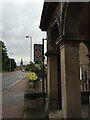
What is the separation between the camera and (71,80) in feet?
27.4

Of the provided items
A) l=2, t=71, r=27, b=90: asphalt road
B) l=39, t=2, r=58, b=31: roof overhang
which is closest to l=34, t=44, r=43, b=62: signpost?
l=39, t=2, r=58, b=31: roof overhang

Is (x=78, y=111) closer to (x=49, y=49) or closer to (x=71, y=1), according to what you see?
(x=71, y=1)

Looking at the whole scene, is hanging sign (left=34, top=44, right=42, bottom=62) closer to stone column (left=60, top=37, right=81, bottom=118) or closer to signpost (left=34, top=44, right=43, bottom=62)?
signpost (left=34, top=44, right=43, bottom=62)

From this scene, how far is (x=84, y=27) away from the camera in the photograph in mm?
12328

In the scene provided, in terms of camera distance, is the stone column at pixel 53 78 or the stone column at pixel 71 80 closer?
the stone column at pixel 71 80

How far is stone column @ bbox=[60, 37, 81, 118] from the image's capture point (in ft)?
27.1

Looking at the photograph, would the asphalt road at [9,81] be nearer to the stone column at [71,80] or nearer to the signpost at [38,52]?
the signpost at [38,52]

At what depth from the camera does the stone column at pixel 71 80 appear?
8.27 meters

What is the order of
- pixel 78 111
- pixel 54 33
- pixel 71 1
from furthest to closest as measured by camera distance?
pixel 54 33, pixel 78 111, pixel 71 1

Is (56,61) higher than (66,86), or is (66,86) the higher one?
(56,61)

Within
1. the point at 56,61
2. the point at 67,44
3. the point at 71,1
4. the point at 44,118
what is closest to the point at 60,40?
the point at 67,44

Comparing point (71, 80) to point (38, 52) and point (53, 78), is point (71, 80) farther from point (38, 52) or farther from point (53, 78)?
point (38, 52)

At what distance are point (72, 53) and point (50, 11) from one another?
310 cm

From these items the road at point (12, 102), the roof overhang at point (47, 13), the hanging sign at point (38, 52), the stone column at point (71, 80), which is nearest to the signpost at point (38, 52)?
the hanging sign at point (38, 52)
